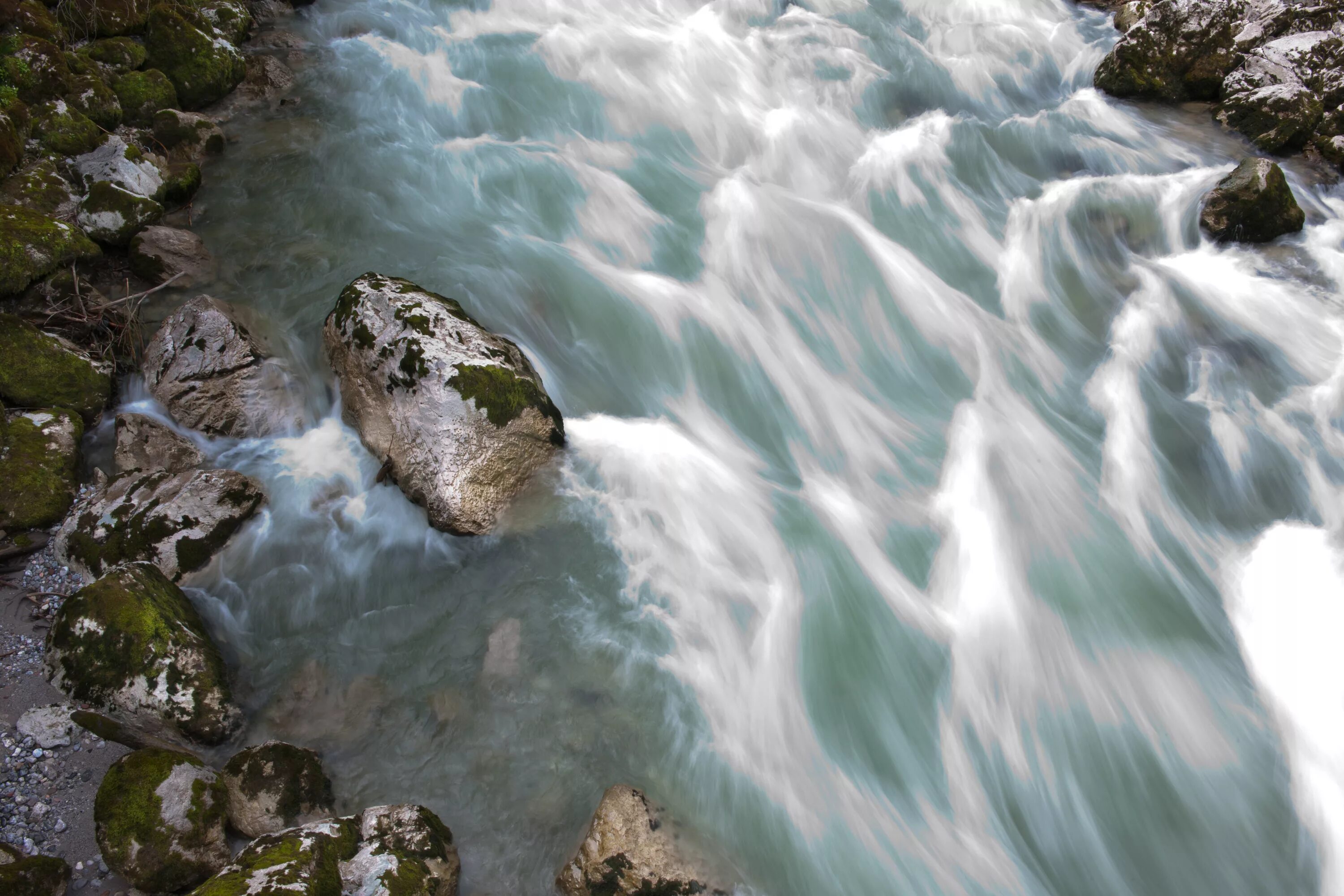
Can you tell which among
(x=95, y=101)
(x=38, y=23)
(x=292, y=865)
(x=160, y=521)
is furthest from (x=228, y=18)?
(x=292, y=865)

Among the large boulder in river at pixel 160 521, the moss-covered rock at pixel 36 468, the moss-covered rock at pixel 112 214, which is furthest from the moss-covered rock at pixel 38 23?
the large boulder in river at pixel 160 521

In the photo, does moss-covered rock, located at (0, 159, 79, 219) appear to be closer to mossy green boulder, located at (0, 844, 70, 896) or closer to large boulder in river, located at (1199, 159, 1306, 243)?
mossy green boulder, located at (0, 844, 70, 896)

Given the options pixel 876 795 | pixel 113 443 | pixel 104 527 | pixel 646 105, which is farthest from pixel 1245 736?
pixel 646 105

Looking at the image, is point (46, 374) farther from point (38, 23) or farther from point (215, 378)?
point (38, 23)

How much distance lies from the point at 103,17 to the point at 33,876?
7.43 meters

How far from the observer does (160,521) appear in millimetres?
4340

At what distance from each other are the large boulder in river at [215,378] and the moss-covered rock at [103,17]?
3795mm

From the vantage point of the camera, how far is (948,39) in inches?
380

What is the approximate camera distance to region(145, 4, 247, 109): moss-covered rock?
729 centimetres

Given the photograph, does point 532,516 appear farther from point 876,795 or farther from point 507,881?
point 876,795

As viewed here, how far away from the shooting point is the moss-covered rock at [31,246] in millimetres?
4957

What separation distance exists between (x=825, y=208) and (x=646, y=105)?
8.37ft

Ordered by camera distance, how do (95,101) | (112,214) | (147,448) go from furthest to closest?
1. (95,101)
2. (112,214)
3. (147,448)

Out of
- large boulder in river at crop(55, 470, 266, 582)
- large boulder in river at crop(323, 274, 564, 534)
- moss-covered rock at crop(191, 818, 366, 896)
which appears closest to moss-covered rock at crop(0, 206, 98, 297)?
large boulder in river at crop(55, 470, 266, 582)
